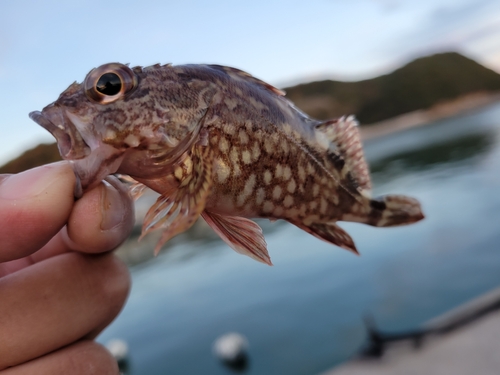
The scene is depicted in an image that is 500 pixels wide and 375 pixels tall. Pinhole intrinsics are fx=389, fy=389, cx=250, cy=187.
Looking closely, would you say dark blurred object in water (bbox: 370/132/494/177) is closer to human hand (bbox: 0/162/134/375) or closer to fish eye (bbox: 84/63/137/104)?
human hand (bbox: 0/162/134/375)

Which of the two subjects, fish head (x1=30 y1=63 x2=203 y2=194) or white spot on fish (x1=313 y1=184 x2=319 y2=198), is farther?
white spot on fish (x1=313 y1=184 x2=319 y2=198)

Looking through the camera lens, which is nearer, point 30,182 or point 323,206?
point 30,182

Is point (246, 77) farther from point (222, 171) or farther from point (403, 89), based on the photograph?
point (403, 89)

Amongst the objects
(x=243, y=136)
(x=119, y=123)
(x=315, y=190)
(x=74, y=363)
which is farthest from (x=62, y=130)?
(x=74, y=363)

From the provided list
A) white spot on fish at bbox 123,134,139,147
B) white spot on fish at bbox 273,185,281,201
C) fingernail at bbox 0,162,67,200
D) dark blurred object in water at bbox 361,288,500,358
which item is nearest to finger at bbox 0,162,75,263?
fingernail at bbox 0,162,67,200

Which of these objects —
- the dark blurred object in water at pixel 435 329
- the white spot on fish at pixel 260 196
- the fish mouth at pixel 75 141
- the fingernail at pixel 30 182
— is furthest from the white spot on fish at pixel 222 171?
the dark blurred object in water at pixel 435 329

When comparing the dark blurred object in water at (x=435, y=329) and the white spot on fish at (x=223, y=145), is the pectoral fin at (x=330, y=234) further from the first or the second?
the dark blurred object in water at (x=435, y=329)

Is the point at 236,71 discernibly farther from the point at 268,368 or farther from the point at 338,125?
the point at 268,368
